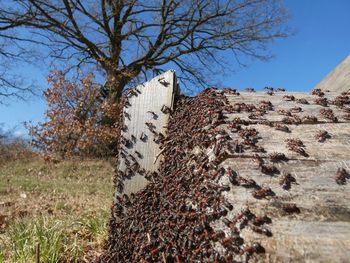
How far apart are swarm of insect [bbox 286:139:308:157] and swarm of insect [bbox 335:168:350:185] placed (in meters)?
0.19

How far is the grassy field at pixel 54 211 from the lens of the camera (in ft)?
13.4

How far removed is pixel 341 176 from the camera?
5.96 feet

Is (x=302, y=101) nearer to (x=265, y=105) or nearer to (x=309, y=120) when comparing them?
(x=265, y=105)

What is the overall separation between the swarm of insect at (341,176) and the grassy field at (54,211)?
8.75 feet

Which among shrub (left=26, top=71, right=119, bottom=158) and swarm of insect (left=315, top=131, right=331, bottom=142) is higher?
shrub (left=26, top=71, right=119, bottom=158)

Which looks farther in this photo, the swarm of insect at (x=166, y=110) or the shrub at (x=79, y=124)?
the shrub at (x=79, y=124)

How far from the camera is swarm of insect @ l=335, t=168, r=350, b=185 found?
70.8 inches

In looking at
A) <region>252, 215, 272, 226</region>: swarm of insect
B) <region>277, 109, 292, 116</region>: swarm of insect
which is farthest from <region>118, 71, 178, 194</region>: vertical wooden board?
<region>252, 215, 272, 226</region>: swarm of insect

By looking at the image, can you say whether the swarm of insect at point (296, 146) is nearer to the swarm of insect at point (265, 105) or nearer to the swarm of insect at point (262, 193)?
the swarm of insect at point (262, 193)

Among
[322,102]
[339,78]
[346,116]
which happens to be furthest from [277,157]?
[339,78]

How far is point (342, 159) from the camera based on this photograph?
1965 mm

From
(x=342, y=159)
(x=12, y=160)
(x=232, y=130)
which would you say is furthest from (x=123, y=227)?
(x=12, y=160)

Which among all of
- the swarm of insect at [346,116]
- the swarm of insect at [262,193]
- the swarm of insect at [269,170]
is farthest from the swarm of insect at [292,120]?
the swarm of insect at [262,193]

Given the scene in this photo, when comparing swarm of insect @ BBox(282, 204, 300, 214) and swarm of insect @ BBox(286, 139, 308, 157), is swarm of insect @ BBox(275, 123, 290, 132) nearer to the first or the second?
swarm of insect @ BBox(286, 139, 308, 157)
